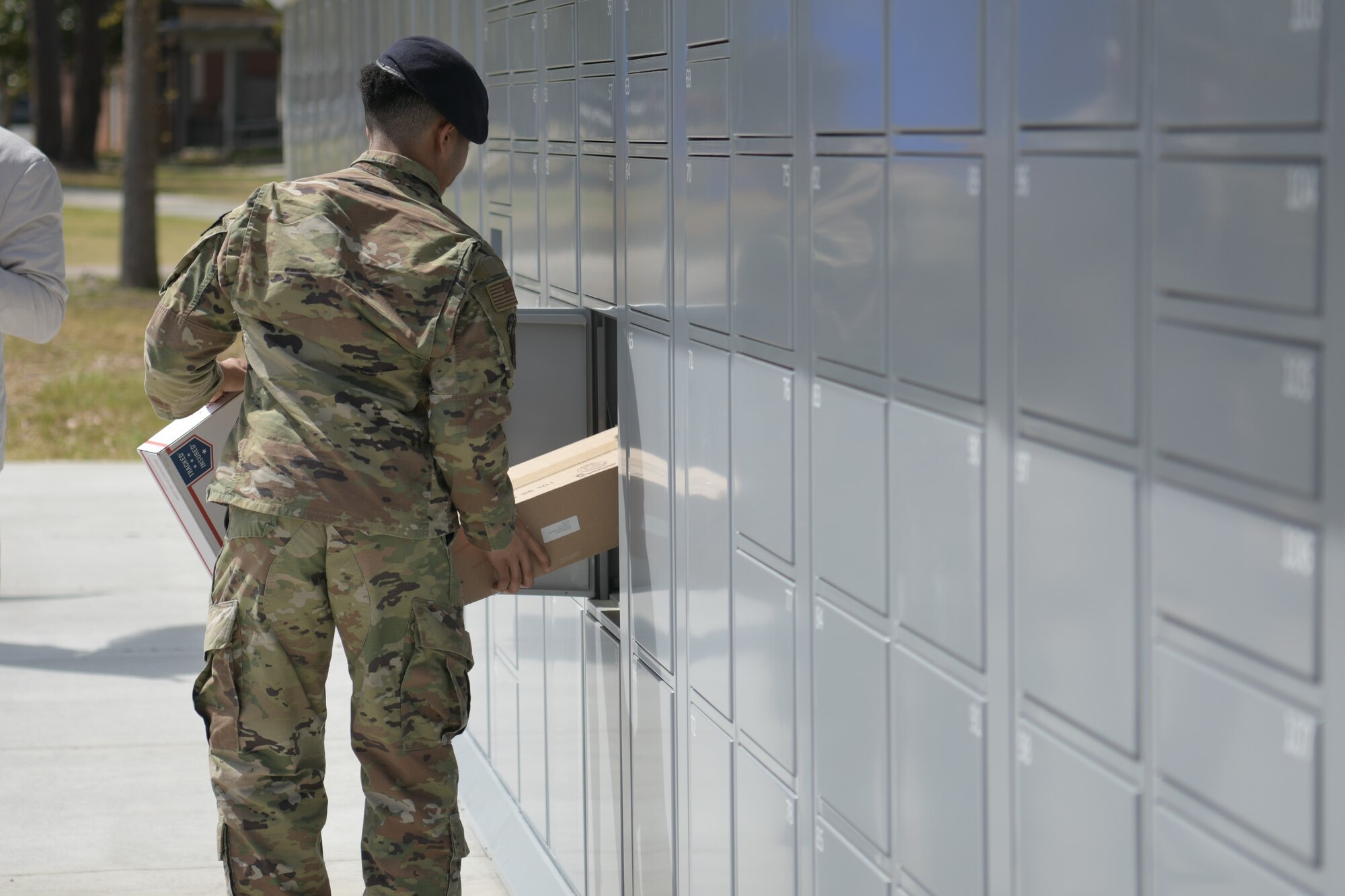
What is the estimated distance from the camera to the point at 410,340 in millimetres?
2703

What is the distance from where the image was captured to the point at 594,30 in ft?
10.2

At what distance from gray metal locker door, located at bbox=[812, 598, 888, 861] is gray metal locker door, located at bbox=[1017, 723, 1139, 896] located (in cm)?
33

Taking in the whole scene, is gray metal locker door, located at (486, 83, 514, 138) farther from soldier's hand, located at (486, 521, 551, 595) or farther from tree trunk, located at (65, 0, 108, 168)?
tree trunk, located at (65, 0, 108, 168)

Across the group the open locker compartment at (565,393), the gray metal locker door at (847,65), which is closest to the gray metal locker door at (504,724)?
the open locker compartment at (565,393)

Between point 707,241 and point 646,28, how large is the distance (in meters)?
→ 0.51

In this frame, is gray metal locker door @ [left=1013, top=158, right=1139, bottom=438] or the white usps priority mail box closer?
gray metal locker door @ [left=1013, top=158, right=1139, bottom=438]

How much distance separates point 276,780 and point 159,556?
15.2 feet

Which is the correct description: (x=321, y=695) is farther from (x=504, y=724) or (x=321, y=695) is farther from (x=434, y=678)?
(x=504, y=724)

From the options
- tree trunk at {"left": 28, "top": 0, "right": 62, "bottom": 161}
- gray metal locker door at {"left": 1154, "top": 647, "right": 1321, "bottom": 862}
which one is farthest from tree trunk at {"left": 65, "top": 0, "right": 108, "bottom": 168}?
gray metal locker door at {"left": 1154, "top": 647, "right": 1321, "bottom": 862}

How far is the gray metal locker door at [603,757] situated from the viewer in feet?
10.4

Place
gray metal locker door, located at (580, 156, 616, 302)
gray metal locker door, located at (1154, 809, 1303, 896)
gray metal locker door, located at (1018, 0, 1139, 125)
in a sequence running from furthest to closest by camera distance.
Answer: gray metal locker door, located at (580, 156, 616, 302)
gray metal locker door, located at (1018, 0, 1139, 125)
gray metal locker door, located at (1154, 809, 1303, 896)

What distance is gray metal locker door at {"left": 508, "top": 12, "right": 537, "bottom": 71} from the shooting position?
362 centimetres

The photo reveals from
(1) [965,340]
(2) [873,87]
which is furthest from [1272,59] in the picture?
(2) [873,87]

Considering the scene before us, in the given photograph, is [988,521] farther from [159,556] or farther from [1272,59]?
[159,556]
